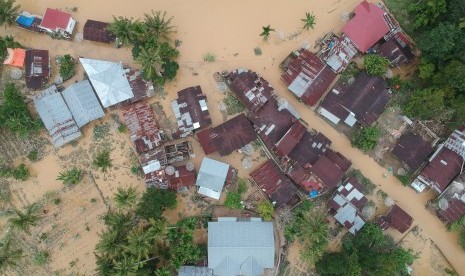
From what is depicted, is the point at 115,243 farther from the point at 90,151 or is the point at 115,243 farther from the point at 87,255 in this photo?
the point at 90,151

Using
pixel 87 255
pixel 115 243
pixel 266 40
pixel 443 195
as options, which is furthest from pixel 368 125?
pixel 87 255

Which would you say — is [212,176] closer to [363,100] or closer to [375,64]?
[363,100]

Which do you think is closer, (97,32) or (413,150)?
(413,150)

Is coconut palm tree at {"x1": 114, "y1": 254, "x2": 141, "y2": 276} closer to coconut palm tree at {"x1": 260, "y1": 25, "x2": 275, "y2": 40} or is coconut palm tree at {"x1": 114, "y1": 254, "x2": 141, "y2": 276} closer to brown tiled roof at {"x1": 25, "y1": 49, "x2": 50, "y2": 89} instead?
brown tiled roof at {"x1": 25, "y1": 49, "x2": 50, "y2": 89}

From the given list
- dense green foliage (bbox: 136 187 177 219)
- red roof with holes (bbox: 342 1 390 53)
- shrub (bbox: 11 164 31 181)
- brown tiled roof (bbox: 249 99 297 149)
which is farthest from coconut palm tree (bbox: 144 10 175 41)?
shrub (bbox: 11 164 31 181)

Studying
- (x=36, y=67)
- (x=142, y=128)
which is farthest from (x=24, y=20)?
(x=142, y=128)

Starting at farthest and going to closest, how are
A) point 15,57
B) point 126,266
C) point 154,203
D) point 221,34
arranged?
point 221,34, point 15,57, point 154,203, point 126,266
